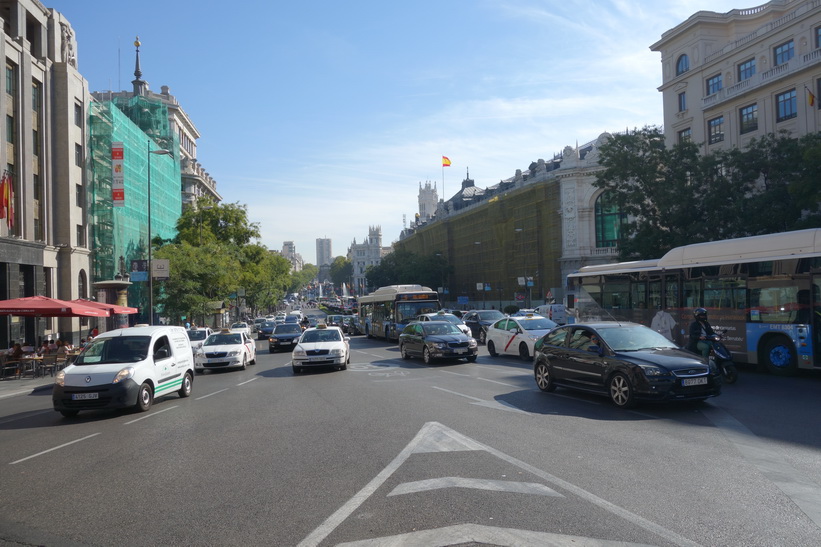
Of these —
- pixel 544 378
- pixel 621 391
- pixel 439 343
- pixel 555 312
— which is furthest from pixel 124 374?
pixel 555 312

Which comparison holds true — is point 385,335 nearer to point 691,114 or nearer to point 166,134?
point 691,114

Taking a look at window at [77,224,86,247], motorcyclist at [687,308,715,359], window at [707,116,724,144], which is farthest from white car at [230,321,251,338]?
window at [707,116,724,144]

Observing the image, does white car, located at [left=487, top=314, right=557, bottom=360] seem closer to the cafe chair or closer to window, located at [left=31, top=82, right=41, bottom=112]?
the cafe chair

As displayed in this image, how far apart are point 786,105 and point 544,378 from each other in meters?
30.9

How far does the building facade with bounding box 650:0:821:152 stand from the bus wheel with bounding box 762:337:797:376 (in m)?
22.4

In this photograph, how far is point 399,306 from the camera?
32.9 meters

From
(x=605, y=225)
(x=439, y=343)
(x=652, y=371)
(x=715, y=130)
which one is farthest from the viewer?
(x=605, y=225)

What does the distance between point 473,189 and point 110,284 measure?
7275 centimetres

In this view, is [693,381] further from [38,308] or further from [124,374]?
[38,308]

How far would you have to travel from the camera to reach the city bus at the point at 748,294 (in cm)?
1417

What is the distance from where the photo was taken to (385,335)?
36094mm

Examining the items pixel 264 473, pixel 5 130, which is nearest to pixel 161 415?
pixel 264 473

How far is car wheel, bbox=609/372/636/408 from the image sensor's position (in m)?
10.7

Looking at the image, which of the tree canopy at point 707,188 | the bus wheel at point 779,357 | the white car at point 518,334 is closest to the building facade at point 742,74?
the tree canopy at point 707,188
